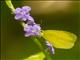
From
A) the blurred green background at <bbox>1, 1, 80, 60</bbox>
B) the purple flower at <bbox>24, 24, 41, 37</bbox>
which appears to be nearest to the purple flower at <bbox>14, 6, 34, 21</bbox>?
the purple flower at <bbox>24, 24, 41, 37</bbox>

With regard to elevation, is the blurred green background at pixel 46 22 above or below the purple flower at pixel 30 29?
below

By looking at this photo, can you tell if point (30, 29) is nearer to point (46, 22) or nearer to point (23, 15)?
point (23, 15)

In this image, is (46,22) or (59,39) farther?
(46,22)

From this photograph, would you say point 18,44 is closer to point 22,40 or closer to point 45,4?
point 22,40

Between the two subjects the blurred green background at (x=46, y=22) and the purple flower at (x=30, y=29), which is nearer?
the purple flower at (x=30, y=29)

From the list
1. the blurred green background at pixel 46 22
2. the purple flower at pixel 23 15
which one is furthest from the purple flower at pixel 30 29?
the blurred green background at pixel 46 22

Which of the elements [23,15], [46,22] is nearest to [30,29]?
[23,15]

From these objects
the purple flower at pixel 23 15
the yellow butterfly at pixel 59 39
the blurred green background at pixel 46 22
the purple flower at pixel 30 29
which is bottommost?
the blurred green background at pixel 46 22

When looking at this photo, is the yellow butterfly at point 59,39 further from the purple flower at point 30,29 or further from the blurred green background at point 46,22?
the blurred green background at point 46,22

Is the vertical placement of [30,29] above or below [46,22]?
above

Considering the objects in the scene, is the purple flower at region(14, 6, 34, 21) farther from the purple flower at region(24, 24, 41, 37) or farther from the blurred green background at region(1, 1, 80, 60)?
the blurred green background at region(1, 1, 80, 60)

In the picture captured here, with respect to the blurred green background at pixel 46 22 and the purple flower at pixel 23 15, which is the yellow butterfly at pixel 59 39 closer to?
the purple flower at pixel 23 15
